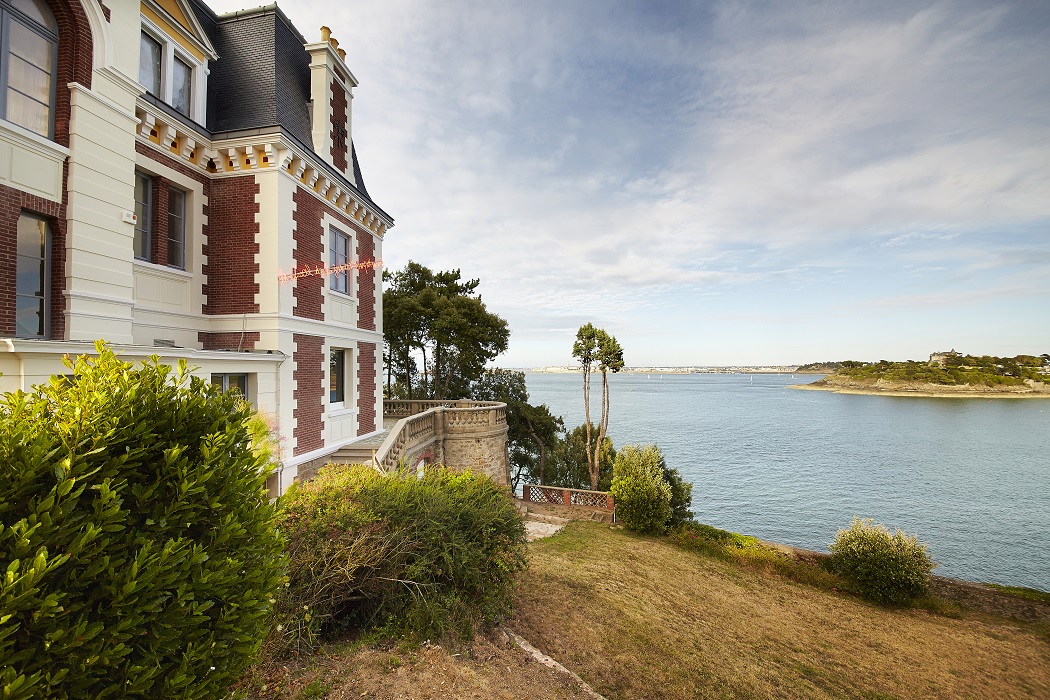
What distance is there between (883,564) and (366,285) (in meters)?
19.1

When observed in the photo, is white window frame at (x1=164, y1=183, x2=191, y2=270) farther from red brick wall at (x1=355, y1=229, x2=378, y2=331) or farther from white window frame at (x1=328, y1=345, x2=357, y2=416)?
red brick wall at (x1=355, y1=229, x2=378, y2=331)

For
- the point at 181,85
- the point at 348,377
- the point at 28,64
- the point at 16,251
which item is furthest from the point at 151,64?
the point at 348,377

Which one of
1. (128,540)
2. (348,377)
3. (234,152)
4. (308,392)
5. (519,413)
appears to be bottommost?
(519,413)

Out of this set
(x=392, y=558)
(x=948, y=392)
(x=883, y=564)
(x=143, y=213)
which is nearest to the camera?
(x=392, y=558)

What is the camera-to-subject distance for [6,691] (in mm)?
2148

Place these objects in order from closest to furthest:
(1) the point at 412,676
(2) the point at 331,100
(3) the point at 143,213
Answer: (1) the point at 412,676
(3) the point at 143,213
(2) the point at 331,100

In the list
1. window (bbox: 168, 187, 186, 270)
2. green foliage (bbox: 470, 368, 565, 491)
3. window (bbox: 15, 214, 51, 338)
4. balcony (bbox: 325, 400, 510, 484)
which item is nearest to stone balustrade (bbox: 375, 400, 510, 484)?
balcony (bbox: 325, 400, 510, 484)

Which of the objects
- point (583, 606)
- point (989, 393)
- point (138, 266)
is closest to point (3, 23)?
point (138, 266)

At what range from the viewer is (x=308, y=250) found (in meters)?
12.1

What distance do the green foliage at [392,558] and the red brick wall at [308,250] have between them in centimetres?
554

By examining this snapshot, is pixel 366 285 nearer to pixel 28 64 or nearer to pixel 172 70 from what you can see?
pixel 172 70

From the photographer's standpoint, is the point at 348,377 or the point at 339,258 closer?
the point at 339,258

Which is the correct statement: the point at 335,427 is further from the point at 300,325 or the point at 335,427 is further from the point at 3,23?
the point at 3,23

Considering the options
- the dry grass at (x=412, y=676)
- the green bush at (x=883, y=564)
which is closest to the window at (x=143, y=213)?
the dry grass at (x=412, y=676)
